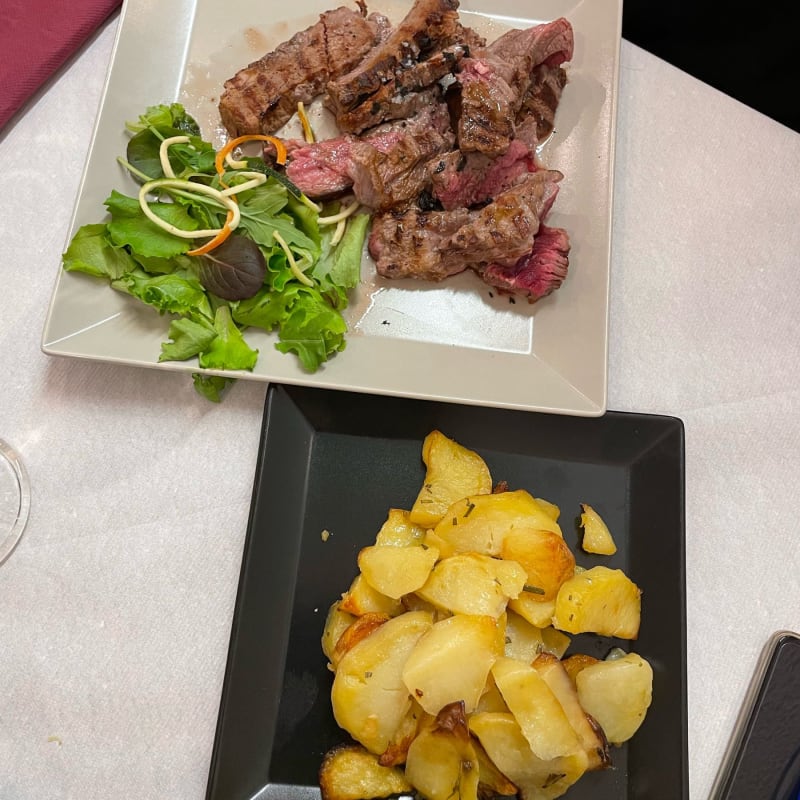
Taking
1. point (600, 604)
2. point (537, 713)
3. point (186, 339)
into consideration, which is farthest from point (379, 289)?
Answer: point (537, 713)

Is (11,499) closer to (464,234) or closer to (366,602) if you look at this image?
(366,602)

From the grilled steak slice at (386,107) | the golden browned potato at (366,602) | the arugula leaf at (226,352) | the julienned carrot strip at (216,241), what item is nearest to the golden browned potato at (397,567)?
the golden browned potato at (366,602)

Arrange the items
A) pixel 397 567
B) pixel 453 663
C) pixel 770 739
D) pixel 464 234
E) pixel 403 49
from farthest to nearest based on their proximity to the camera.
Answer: pixel 403 49, pixel 464 234, pixel 770 739, pixel 397 567, pixel 453 663

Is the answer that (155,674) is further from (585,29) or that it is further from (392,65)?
(585,29)

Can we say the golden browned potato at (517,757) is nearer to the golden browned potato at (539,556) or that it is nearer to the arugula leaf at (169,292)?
the golden browned potato at (539,556)

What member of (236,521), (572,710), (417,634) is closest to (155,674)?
(236,521)
